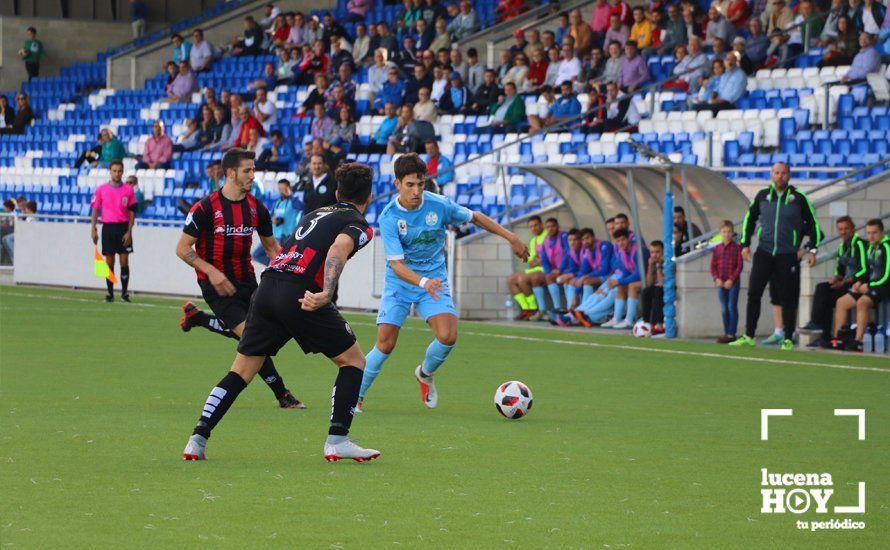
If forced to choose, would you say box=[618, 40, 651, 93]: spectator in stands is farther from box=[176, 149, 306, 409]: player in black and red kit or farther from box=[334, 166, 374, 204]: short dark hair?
box=[334, 166, 374, 204]: short dark hair

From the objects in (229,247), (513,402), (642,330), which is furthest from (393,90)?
(513,402)

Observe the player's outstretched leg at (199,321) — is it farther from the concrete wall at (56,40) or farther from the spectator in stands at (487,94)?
the concrete wall at (56,40)

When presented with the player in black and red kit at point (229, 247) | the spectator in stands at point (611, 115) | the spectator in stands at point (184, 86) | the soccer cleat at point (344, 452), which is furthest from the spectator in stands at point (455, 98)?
the soccer cleat at point (344, 452)

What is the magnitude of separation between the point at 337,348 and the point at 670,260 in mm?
10538

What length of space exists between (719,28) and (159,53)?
18.5 m

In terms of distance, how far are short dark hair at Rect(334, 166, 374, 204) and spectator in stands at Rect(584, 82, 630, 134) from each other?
15641mm

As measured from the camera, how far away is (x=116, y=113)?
36.0m

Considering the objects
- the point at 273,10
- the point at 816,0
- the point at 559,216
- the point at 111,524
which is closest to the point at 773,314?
the point at 559,216

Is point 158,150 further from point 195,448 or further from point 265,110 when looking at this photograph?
point 195,448

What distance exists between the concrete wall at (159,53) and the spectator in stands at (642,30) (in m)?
14.4

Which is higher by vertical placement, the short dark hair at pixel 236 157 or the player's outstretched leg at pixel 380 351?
the short dark hair at pixel 236 157

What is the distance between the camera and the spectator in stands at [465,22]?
2998cm

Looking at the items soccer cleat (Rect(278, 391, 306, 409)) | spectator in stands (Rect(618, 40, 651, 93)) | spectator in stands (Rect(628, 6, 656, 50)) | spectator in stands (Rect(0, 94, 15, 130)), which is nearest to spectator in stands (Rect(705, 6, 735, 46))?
spectator in stands (Rect(618, 40, 651, 93))

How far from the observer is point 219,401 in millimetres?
8219
